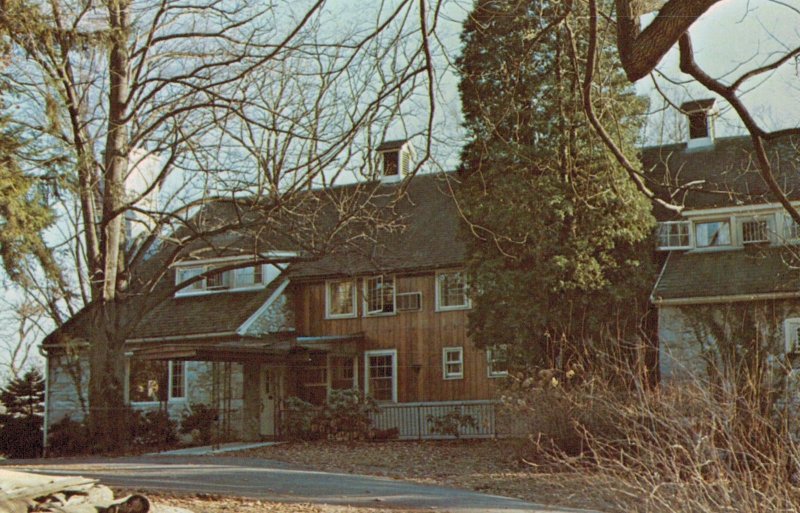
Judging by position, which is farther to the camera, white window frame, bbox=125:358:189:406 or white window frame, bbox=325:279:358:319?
white window frame, bbox=325:279:358:319

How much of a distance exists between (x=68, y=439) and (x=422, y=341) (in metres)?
9.92

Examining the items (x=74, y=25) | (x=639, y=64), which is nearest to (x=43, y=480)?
(x=639, y=64)

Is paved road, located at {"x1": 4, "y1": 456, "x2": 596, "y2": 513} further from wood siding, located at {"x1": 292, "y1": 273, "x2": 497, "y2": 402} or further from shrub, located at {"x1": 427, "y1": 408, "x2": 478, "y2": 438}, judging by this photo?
wood siding, located at {"x1": 292, "y1": 273, "x2": 497, "y2": 402}

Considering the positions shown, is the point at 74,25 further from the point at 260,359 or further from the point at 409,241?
the point at 409,241

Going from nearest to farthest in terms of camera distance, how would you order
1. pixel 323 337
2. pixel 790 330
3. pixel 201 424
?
pixel 790 330
pixel 201 424
pixel 323 337

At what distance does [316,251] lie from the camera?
2222 centimetres

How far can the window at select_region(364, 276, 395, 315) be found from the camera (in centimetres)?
Answer: 3053

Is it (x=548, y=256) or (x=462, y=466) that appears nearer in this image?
(x=462, y=466)

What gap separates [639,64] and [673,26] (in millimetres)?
370

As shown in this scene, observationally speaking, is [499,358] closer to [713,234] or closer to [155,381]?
[713,234]

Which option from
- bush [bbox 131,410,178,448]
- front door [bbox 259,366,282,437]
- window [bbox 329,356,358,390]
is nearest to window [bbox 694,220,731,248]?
window [bbox 329,356,358,390]

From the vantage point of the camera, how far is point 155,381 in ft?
105

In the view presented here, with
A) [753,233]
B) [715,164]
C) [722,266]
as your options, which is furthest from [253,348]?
[715,164]

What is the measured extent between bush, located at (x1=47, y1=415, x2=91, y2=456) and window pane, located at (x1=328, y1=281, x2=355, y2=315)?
8.17 metres
